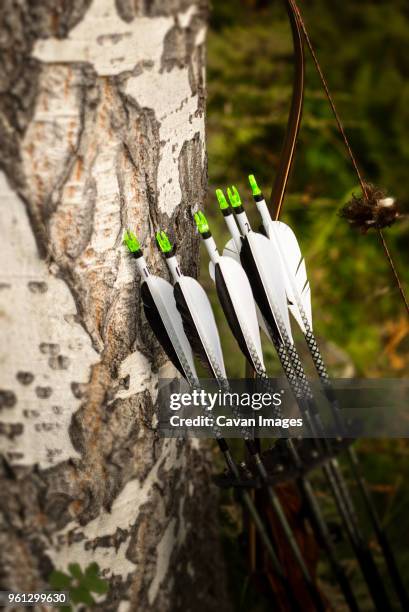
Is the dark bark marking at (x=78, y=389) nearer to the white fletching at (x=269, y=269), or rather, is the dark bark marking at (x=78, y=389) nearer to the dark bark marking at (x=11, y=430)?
the dark bark marking at (x=11, y=430)

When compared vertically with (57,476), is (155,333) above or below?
above

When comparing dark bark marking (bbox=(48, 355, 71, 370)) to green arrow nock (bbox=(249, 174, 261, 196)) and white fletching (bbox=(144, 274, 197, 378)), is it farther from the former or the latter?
green arrow nock (bbox=(249, 174, 261, 196))

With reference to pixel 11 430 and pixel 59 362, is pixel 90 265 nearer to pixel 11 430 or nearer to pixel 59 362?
pixel 59 362

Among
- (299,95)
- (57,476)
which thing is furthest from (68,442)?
(299,95)

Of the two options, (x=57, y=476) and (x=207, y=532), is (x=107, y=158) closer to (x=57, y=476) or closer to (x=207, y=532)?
(x=57, y=476)

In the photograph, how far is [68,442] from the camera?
916 millimetres

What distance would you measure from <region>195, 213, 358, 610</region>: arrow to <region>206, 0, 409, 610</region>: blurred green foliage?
73cm

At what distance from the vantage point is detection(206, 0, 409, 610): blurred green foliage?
6.38 feet

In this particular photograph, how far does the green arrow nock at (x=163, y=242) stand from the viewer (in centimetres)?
89

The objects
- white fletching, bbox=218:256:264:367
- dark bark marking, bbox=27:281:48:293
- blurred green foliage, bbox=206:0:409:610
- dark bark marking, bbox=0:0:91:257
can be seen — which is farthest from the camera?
blurred green foliage, bbox=206:0:409:610

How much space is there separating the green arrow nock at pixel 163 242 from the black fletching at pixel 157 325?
0.18ft

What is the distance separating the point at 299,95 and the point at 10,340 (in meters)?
0.55

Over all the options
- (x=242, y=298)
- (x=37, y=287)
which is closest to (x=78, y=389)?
(x=37, y=287)

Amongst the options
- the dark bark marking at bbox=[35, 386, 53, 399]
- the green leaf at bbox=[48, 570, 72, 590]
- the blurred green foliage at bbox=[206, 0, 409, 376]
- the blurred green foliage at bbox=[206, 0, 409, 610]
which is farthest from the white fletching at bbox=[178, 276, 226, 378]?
the blurred green foliage at bbox=[206, 0, 409, 376]
